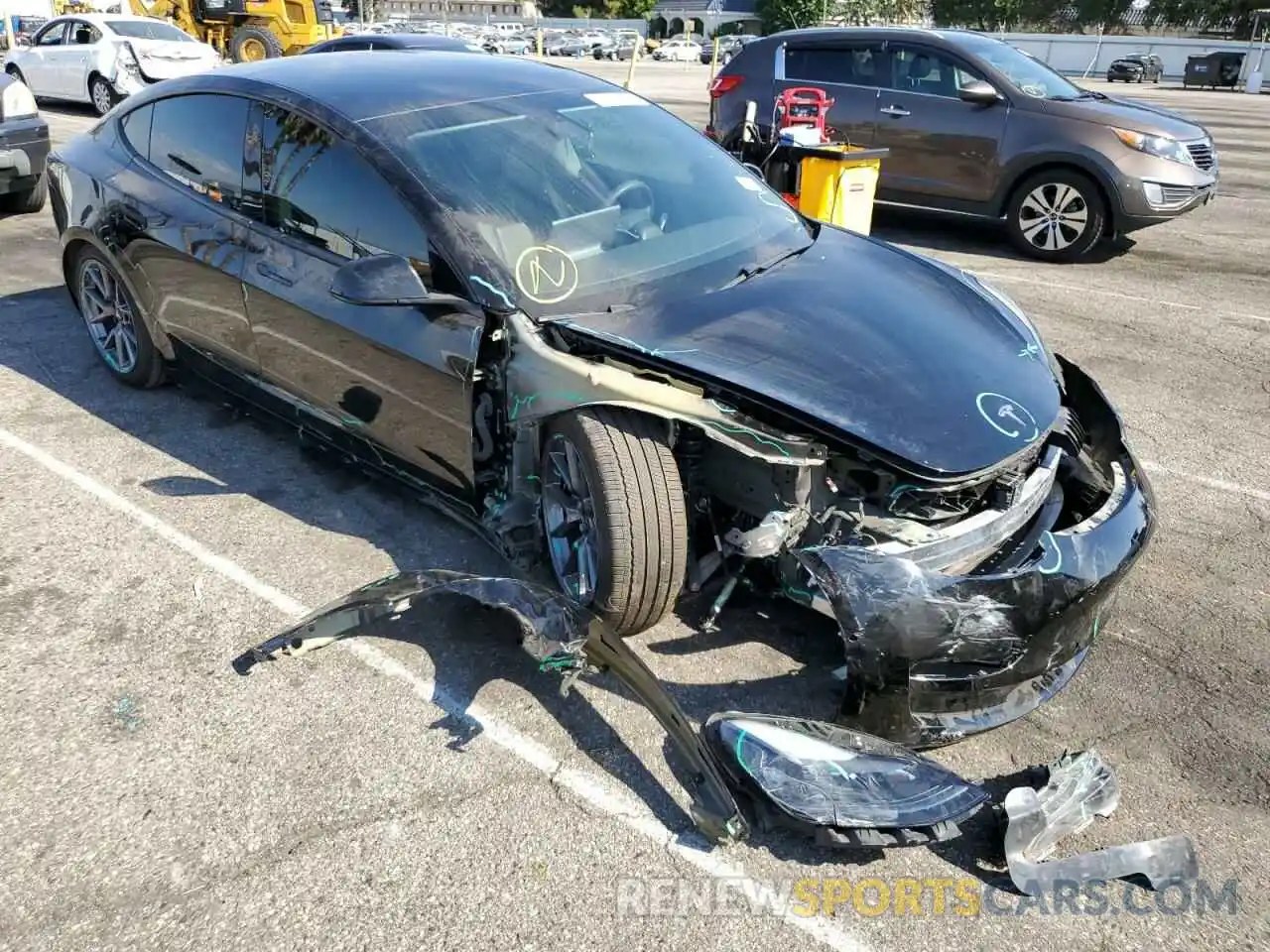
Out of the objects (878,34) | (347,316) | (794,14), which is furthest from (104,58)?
(794,14)

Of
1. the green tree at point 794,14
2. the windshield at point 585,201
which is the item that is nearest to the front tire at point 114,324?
the windshield at point 585,201

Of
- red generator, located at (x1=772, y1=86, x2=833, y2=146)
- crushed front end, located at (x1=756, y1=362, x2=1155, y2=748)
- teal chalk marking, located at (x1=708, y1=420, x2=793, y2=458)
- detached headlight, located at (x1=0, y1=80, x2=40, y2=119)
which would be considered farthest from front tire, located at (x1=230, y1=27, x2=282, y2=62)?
crushed front end, located at (x1=756, y1=362, x2=1155, y2=748)

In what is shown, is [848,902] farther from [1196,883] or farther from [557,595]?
[557,595]

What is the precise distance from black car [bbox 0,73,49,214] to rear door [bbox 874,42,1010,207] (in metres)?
7.23

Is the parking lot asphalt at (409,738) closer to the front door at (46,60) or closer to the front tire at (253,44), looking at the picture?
the front door at (46,60)

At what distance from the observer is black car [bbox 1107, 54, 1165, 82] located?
38.7 m

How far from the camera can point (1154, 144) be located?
7.71 metres

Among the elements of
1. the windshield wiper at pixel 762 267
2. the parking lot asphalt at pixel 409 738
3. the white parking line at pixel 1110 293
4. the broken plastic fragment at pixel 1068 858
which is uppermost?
the windshield wiper at pixel 762 267

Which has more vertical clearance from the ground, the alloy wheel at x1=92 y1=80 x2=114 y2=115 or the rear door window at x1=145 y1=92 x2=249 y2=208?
the rear door window at x1=145 y1=92 x2=249 y2=208

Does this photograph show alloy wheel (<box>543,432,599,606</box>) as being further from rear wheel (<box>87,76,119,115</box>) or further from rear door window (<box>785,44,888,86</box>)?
rear wheel (<box>87,76,119,115</box>)

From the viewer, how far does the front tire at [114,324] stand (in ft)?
15.5

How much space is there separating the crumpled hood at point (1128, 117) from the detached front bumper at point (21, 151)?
831 centimetres

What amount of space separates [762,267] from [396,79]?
5.29 ft

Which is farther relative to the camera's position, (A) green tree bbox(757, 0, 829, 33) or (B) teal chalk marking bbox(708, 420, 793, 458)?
(A) green tree bbox(757, 0, 829, 33)
